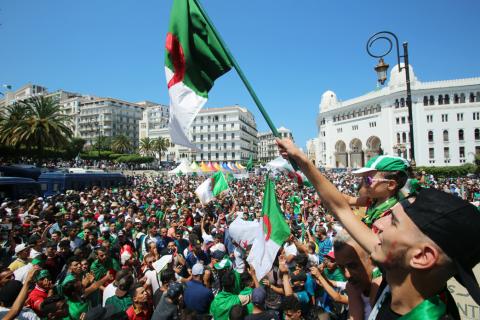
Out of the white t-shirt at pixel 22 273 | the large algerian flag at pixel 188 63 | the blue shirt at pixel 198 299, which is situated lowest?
the blue shirt at pixel 198 299

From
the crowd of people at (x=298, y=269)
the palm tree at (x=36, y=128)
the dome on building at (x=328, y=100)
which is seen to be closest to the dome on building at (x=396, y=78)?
the dome on building at (x=328, y=100)

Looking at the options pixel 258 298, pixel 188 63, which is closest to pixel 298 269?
pixel 258 298

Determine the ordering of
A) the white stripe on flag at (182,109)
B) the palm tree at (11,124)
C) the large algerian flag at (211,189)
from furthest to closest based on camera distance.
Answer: the palm tree at (11,124)
the large algerian flag at (211,189)
the white stripe on flag at (182,109)

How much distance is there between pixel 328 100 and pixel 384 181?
86.4m

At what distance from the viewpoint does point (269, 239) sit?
15.5 feet

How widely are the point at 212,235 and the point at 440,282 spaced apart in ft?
25.0

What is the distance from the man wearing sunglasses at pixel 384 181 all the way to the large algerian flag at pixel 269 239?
7.81 feet

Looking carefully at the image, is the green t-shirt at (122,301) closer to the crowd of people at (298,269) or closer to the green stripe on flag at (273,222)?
the crowd of people at (298,269)

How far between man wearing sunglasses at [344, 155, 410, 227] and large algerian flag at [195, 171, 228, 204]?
9300 millimetres

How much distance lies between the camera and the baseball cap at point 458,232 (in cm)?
112

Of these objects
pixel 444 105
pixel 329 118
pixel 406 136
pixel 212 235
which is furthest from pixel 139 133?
pixel 212 235

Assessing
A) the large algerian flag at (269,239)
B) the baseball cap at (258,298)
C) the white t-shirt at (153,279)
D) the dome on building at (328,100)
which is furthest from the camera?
the dome on building at (328,100)

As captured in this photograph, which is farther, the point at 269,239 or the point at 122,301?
the point at 269,239

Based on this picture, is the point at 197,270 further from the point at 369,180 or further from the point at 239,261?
the point at 369,180
